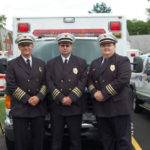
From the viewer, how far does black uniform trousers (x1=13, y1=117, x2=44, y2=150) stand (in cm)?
461

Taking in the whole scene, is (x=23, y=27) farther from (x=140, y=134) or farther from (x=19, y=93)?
(x=140, y=134)

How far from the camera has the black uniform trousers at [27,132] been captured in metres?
4.61

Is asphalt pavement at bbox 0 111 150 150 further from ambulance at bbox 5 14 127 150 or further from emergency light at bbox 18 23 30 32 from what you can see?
emergency light at bbox 18 23 30 32

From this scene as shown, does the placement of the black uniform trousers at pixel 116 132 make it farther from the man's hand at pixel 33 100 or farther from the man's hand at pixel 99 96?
the man's hand at pixel 33 100

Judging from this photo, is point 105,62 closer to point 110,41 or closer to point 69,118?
point 110,41

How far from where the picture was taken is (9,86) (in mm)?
4516

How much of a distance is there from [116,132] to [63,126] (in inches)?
29.7

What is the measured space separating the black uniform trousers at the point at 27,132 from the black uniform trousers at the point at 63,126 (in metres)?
0.18

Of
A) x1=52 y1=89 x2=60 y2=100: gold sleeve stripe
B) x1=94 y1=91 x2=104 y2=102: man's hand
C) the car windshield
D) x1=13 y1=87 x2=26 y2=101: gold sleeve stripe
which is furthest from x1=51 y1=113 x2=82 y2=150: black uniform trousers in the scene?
the car windshield

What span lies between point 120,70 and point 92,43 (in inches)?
67.4

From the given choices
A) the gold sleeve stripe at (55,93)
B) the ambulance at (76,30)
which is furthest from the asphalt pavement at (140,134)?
the ambulance at (76,30)

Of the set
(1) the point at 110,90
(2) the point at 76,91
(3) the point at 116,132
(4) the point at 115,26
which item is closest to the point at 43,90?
(2) the point at 76,91

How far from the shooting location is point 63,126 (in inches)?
185

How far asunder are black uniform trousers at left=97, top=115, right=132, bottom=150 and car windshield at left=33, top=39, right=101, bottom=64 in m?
1.50
